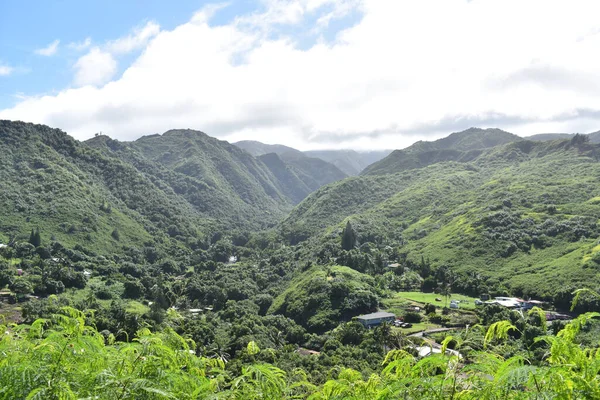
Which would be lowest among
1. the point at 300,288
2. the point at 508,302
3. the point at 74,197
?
the point at 508,302

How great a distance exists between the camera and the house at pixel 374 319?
2306 inches

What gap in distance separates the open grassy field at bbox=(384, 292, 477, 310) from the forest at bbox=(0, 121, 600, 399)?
1.51ft

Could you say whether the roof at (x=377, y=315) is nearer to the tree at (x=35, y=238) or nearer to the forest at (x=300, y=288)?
the forest at (x=300, y=288)

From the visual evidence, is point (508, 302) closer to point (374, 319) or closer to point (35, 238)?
point (374, 319)

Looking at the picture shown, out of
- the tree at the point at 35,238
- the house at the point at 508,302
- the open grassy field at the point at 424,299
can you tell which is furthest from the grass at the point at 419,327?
the tree at the point at 35,238

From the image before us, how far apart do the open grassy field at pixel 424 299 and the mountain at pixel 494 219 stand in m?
4.65

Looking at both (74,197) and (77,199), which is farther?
(74,197)

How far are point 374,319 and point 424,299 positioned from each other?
18.2m

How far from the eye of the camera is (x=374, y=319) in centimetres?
5884

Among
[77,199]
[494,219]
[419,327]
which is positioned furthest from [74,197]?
[494,219]

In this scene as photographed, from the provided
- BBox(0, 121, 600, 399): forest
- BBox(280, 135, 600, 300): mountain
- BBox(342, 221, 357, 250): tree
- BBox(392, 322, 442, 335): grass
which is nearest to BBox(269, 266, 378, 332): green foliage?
BBox(0, 121, 600, 399): forest

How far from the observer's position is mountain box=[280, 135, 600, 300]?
74438mm

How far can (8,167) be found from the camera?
116 meters

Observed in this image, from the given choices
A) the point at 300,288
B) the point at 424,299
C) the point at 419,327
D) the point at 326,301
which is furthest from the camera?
the point at 300,288
